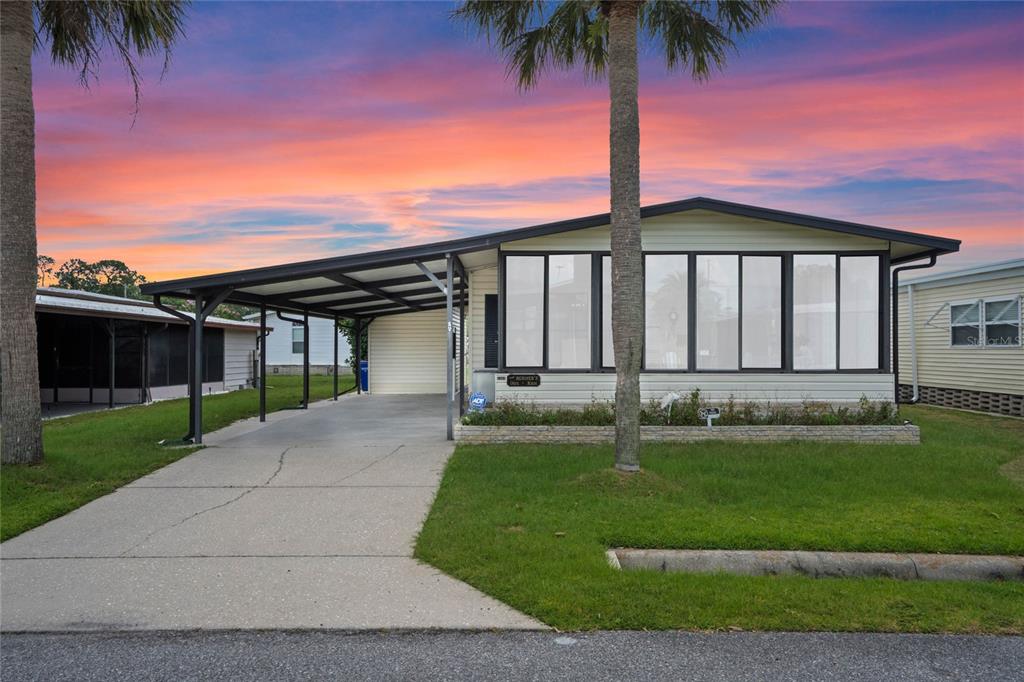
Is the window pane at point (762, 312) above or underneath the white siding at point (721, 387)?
above

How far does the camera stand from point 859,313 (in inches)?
500

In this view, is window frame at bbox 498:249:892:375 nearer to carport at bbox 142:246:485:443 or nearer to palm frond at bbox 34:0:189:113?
carport at bbox 142:246:485:443

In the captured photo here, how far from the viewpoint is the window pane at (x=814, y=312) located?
12.6 metres

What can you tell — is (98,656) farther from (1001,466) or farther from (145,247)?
(145,247)

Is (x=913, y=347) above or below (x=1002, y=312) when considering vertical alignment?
below

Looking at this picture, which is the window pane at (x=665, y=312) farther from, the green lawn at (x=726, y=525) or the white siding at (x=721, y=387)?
the green lawn at (x=726, y=525)

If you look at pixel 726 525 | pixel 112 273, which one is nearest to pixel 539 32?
pixel 726 525

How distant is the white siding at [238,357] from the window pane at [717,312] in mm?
18808

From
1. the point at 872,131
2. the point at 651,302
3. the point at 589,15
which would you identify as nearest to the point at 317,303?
the point at 651,302

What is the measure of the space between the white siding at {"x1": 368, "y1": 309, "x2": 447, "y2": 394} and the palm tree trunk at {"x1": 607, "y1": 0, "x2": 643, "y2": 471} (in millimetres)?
14051

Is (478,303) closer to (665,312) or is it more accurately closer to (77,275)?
(665,312)

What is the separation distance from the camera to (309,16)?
45.2 feet

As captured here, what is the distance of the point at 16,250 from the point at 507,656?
829cm

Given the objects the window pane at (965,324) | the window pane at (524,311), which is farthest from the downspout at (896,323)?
the window pane at (524,311)
